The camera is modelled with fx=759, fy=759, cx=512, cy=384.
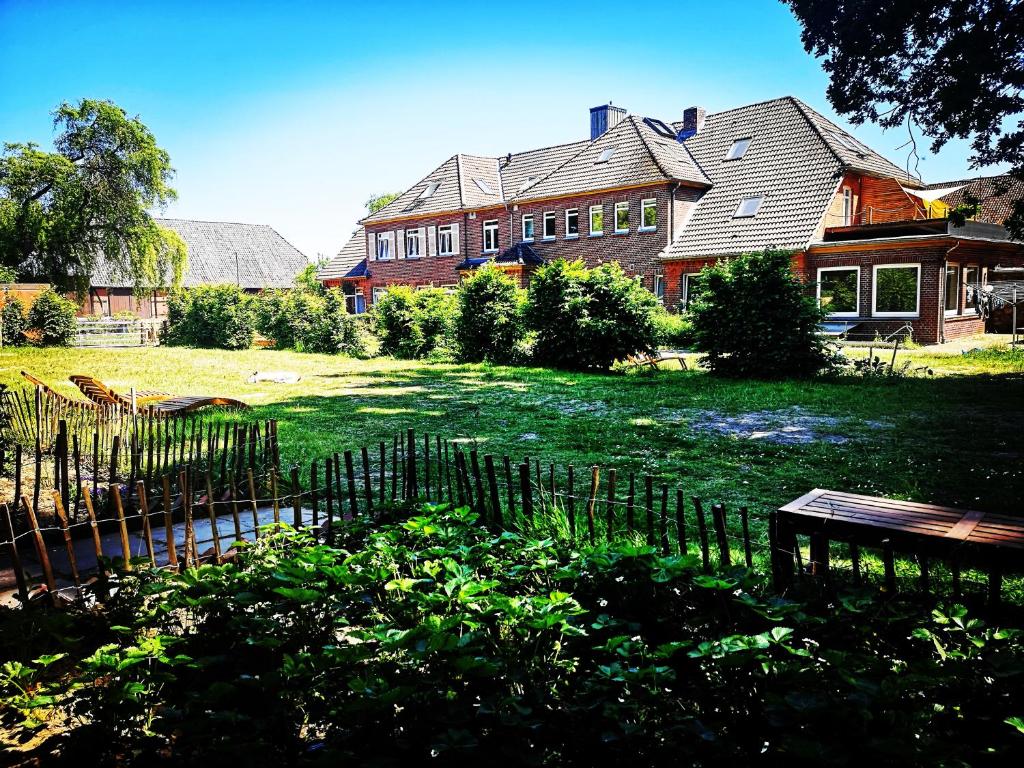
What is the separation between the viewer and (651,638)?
135 inches

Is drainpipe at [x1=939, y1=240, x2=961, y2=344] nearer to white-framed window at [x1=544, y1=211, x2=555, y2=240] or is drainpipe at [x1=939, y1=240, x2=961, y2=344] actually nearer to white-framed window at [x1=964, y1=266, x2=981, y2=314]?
white-framed window at [x1=964, y1=266, x2=981, y2=314]

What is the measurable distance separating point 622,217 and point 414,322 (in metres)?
12.7

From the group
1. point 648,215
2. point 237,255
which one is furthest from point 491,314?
point 237,255

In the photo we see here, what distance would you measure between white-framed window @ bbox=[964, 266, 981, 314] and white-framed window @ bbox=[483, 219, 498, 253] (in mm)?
20862

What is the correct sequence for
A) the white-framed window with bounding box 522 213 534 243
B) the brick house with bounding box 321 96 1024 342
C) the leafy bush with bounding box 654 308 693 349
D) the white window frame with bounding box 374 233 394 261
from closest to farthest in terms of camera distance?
1. the leafy bush with bounding box 654 308 693 349
2. the brick house with bounding box 321 96 1024 342
3. the white-framed window with bounding box 522 213 534 243
4. the white window frame with bounding box 374 233 394 261

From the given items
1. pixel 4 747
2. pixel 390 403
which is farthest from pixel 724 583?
pixel 390 403

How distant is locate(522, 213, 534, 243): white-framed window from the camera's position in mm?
37062

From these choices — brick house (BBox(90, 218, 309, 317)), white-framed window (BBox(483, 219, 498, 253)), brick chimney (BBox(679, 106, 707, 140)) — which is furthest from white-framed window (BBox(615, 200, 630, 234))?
brick house (BBox(90, 218, 309, 317))

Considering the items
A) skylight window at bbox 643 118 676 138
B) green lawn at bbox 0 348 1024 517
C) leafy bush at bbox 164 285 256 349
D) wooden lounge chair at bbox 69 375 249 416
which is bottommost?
green lawn at bbox 0 348 1024 517

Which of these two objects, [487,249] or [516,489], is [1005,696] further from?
[487,249]

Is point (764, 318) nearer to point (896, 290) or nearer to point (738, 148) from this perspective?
point (896, 290)

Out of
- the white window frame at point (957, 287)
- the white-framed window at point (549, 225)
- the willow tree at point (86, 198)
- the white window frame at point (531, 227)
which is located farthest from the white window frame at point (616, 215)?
the willow tree at point (86, 198)

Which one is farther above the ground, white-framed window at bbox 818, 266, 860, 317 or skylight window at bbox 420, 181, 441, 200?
skylight window at bbox 420, 181, 441, 200

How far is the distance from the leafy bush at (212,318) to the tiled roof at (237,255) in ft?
70.1
